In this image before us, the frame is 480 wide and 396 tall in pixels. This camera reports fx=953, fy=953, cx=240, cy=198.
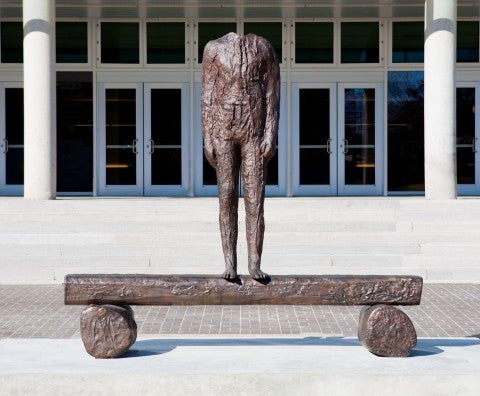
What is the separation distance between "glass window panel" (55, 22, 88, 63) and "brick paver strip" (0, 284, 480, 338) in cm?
Result: 996

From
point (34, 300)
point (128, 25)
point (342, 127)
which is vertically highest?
point (128, 25)

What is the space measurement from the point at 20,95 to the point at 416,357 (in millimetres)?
16169

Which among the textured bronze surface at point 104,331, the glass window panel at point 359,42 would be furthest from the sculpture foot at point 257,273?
the glass window panel at point 359,42

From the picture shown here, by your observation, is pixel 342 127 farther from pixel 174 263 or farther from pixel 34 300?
pixel 34 300

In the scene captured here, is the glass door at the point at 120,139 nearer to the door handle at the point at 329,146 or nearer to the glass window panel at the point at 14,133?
the glass window panel at the point at 14,133

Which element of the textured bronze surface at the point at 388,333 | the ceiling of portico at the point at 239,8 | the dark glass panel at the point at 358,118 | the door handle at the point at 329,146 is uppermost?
the ceiling of portico at the point at 239,8

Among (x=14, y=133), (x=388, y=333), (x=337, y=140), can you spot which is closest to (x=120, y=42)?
(x=14, y=133)

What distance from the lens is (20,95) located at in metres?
22.0

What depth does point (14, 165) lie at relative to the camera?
22.0 metres

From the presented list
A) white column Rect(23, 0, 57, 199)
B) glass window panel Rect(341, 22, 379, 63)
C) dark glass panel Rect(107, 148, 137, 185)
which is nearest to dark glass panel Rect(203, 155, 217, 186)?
dark glass panel Rect(107, 148, 137, 185)

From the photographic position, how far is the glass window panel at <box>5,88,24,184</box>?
22.0 meters

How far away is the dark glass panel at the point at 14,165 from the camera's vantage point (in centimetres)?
2198

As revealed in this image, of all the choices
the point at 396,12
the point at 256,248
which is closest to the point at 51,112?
the point at 396,12

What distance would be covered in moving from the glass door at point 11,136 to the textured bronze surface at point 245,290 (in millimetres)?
14827
